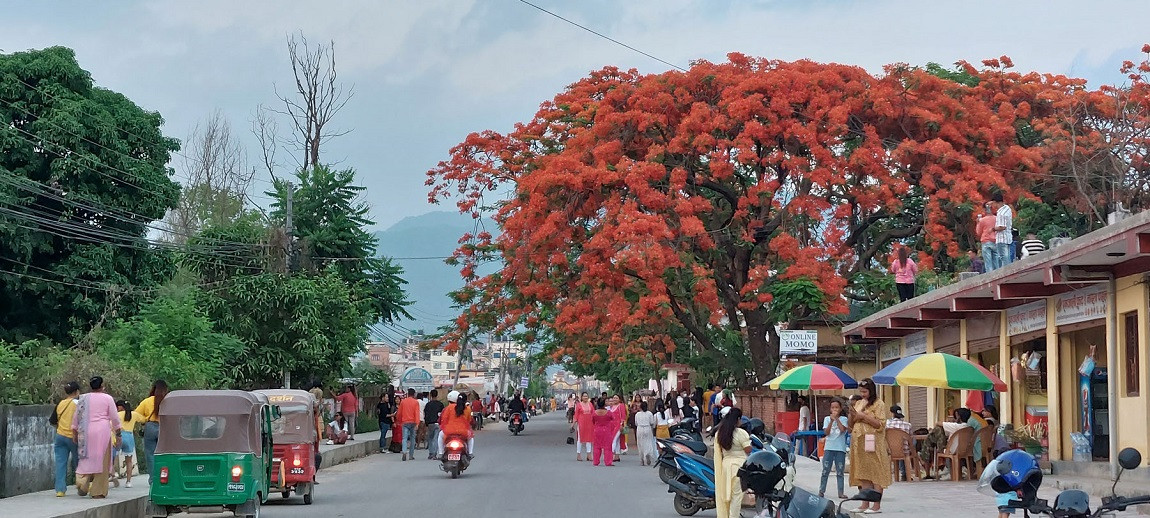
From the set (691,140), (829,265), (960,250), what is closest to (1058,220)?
(960,250)

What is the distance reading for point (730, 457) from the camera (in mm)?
12328

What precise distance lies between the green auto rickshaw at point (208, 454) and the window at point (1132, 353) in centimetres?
1132

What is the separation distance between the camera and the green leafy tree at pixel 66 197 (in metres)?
32.0

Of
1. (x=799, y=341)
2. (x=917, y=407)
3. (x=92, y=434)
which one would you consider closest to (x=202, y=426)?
(x=92, y=434)

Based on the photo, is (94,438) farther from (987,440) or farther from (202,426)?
(987,440)

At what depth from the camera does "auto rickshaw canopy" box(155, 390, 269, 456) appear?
1468 centimetres

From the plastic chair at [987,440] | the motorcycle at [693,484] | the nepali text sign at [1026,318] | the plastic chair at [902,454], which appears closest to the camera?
the motorcycle at [693,484]

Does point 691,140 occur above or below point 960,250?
above

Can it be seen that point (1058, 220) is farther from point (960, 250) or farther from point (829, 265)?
point (829, 265)

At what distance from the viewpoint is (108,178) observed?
3353 centimetres

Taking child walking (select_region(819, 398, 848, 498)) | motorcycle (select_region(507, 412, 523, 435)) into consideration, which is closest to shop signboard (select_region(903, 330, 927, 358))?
child walking (select_region(819, 398, 848, 498))

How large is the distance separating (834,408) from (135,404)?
13.2 meters


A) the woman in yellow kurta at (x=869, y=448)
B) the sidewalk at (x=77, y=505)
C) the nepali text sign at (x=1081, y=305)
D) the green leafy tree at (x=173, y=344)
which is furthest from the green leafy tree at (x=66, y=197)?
the nepali text sign at (x=1081, y=305)

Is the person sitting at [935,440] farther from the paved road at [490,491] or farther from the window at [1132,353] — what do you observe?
the paved road at [490,491]
